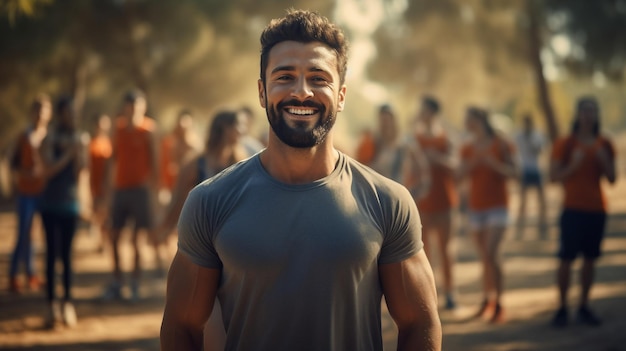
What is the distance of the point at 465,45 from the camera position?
113 ft

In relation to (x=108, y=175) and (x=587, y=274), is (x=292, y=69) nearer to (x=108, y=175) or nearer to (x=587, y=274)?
(x=587, y=274)

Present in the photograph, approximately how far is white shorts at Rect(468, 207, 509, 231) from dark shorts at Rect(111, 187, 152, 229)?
3.79 m

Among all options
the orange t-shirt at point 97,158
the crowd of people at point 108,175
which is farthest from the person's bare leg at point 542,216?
the orange t-shirt at point 97,158

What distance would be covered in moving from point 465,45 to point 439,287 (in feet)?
84.9

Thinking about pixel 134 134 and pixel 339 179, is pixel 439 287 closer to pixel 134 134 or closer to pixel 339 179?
pixel 134 134

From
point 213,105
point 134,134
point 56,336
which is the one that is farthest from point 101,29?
point 56,336

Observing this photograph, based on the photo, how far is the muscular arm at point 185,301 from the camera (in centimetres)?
246

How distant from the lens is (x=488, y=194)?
26.9 feet

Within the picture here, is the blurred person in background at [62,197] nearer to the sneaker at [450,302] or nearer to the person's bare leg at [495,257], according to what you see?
the sneaker at [450,302]

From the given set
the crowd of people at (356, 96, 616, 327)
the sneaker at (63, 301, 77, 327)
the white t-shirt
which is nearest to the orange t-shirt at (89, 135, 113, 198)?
the sneaker at (63, 301, 77, 327)

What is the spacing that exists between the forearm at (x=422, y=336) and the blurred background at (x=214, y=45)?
12453mm

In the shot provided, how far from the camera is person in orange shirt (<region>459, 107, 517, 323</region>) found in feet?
26.1

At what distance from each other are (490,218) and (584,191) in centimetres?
104

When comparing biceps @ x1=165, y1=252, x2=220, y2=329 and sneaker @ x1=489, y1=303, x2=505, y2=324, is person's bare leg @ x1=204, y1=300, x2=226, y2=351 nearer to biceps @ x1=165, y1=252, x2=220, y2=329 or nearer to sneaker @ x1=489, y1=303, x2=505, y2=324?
biceps @ x1=165, y1=252, x2=220, y2=329
